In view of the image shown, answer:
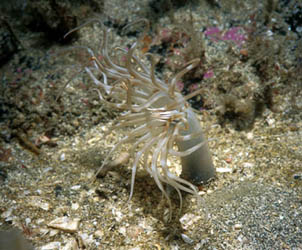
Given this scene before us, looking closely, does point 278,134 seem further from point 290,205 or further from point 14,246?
point 14,246

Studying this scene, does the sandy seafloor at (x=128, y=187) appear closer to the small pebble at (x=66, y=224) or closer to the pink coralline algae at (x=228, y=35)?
the small pebble at (x=66, y=224)

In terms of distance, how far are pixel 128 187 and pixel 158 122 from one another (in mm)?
727

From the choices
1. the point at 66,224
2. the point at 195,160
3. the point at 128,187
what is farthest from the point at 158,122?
the point at 66,224

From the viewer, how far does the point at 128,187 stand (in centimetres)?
252

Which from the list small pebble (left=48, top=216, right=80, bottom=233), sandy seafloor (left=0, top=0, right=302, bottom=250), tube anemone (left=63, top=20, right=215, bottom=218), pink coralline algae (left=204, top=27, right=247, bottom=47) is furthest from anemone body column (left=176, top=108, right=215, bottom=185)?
pink coralline algae (left=204, top=27, right=247, bottom=47)

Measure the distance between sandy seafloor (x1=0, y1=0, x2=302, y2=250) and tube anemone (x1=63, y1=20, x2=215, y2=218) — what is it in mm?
222

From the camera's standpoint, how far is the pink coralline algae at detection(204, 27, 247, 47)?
3.59 m

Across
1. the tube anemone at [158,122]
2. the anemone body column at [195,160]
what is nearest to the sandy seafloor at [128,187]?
the anemone body column at [195,160]

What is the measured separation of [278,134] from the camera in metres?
2.92

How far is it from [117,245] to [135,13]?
3.10 m

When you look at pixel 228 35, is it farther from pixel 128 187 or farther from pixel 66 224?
pixel 66 224

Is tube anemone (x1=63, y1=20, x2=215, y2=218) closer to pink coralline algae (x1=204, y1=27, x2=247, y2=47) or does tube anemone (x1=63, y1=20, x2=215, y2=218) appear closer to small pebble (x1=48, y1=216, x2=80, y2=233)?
small pebble (x1=48, y1=216, x2=80, y2=233)

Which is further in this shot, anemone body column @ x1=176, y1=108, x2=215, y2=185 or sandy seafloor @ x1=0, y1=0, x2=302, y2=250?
anemone body column @ x1=176, y1=108, x2=215, y2=185

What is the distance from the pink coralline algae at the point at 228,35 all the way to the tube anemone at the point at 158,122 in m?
1.59
